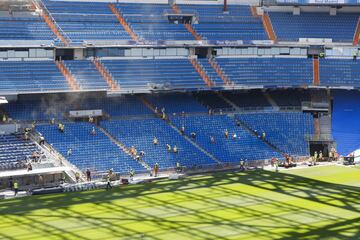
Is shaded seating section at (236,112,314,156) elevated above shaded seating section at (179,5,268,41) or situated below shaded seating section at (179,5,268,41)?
below

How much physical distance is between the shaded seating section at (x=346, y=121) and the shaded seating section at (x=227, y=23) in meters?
8.67

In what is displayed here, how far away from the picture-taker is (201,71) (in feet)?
192

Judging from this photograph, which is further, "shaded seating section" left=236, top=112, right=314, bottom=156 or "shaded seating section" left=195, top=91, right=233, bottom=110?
"shaded seating section" left=195, top=91, right=233, bottom=110

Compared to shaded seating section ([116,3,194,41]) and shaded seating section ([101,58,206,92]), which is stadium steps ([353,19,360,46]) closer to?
shaded seating section ([116,3,194,41])

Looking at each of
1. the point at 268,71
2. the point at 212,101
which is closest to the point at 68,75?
the point at 212,101

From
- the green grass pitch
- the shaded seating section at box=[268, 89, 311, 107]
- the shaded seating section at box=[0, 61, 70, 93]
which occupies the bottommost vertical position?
the green grass pitch

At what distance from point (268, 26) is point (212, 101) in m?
9.67

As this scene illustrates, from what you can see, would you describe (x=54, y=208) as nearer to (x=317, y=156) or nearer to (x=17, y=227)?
(x=17, y=227)

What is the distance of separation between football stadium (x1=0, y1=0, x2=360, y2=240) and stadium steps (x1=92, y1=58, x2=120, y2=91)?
0.13m

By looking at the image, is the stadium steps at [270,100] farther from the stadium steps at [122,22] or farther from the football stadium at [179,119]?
the stadium steps at [122,22]

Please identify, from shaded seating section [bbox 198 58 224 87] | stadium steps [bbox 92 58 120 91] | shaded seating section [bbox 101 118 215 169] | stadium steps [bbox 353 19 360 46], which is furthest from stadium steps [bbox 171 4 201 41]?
stadium steps [bbox 353 19 360 46]

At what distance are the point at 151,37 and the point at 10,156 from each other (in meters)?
17.9

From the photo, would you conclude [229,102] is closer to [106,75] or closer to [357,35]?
[106,75]

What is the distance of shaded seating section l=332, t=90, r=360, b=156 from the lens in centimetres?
5731
